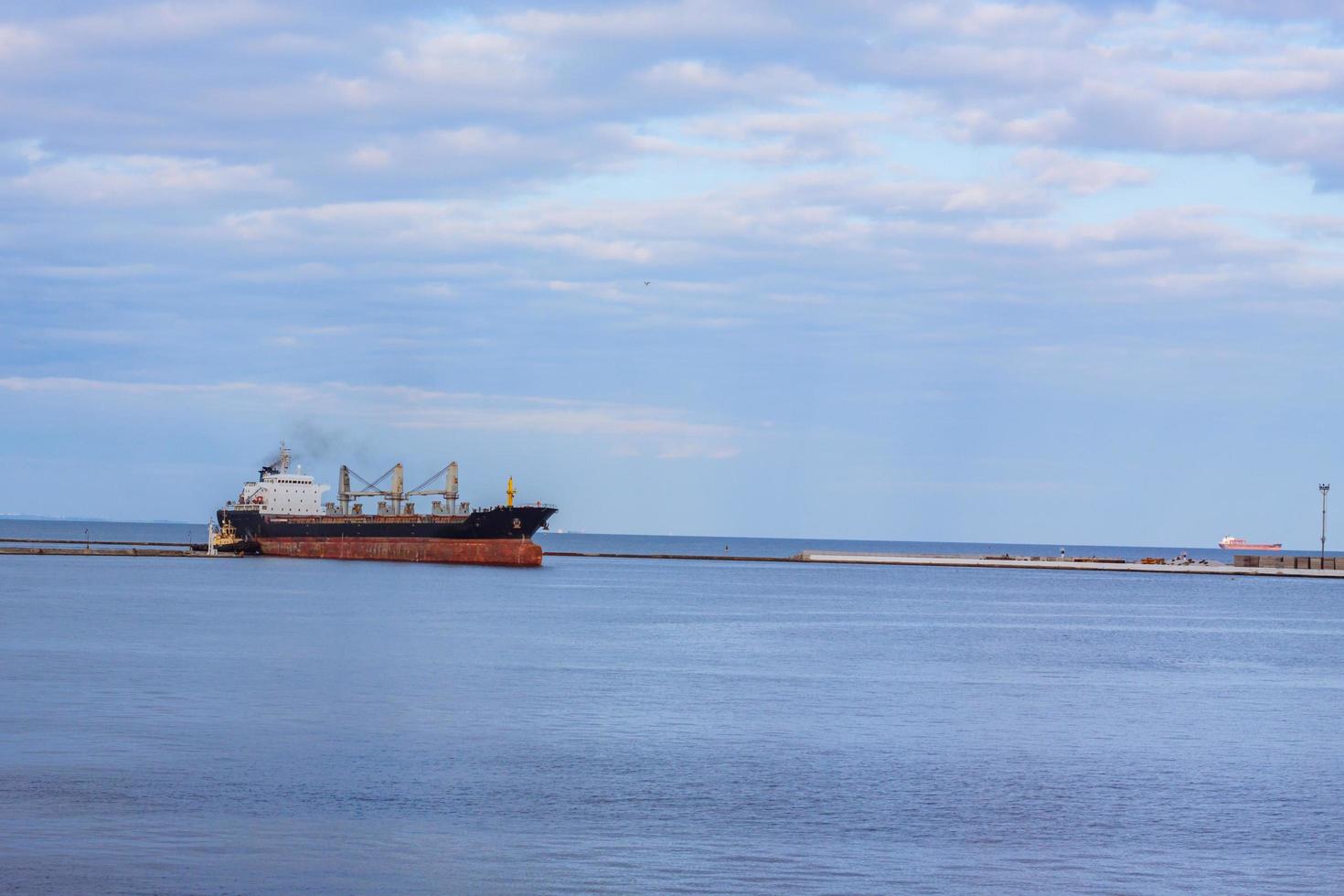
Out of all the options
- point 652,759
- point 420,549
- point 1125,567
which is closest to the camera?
point 652,759

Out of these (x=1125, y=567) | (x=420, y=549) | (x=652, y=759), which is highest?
(x=420, y=549)

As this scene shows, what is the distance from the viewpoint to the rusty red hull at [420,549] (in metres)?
144

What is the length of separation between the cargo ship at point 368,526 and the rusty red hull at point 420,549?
0.09 m

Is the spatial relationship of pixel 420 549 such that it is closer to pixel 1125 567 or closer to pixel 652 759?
pixel 1125 567

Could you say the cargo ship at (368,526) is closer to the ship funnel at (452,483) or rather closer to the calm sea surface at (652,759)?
the ship funnel at (452,483)

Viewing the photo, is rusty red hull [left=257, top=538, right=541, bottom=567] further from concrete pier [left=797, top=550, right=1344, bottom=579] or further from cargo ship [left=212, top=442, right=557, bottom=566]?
concrete pier [left=797, top=550, right=1344, bottom=579]

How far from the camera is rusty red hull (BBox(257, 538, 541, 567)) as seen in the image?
474 ft

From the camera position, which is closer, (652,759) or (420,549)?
(652,759)

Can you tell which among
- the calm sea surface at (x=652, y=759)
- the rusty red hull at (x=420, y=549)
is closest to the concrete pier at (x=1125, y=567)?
the rusty red hull at (x=420, y=549)

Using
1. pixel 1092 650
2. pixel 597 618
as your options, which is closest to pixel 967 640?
pixel 1092 650

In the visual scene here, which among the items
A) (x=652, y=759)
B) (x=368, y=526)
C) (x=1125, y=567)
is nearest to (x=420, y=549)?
(x=368, y=526)

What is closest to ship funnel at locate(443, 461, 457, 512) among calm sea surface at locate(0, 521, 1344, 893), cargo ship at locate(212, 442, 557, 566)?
cargo ship at locate(212, 442, 557, 566)

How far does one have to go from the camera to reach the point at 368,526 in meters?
148

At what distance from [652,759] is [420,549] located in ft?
381
